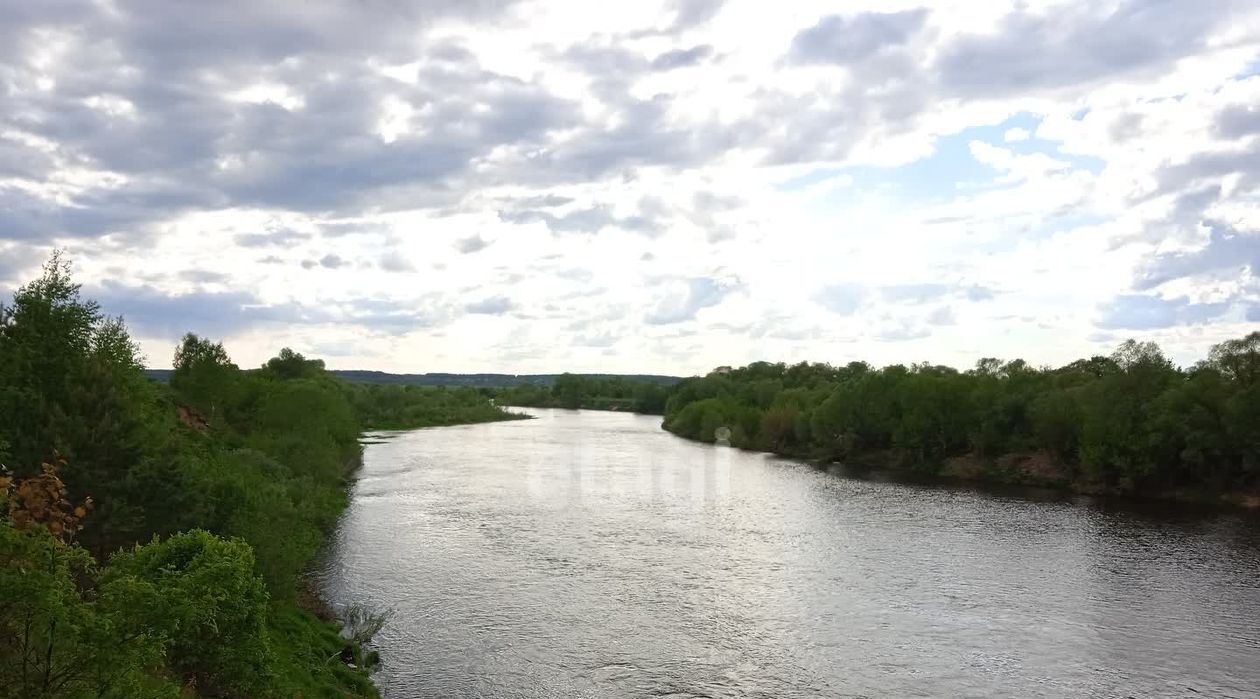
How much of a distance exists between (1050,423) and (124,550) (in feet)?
228

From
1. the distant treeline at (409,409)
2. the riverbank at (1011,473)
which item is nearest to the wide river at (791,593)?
the riverbank at (1011,473)

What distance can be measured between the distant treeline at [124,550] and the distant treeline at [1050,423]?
57161 mm

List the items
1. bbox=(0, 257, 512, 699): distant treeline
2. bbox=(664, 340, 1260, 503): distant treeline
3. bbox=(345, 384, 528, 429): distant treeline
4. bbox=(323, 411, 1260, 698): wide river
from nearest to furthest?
bbox=(0, 257, 512, 699): distant treeline → bbox=(323, 411, 1260, 698): wide river → bbox=(664, 340, 1260, 503): distant treeline → bbox=(345, 384, 528, 429): distant treeline

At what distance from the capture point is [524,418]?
174750mm

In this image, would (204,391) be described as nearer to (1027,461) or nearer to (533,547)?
(533,547)

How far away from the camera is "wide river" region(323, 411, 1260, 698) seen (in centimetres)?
2533

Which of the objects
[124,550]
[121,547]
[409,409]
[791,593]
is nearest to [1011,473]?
[791,593]

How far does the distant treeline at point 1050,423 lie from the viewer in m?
60.6

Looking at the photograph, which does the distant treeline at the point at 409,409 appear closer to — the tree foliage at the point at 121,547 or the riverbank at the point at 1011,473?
the riverbank at the point at 1011,473

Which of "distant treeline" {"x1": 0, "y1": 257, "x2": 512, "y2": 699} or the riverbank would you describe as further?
the riverbank

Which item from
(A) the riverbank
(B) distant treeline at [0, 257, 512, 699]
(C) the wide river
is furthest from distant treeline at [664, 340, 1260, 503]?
(B) distant treeline at [0, 257, 512, 699]

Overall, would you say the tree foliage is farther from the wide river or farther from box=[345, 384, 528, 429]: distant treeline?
box=[345, 384, 528, 429]: distant treeline

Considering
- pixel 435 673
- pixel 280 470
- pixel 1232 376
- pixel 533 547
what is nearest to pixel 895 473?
Answer: pixel 1232 376

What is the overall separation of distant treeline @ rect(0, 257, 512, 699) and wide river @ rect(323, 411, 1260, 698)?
3.65m
